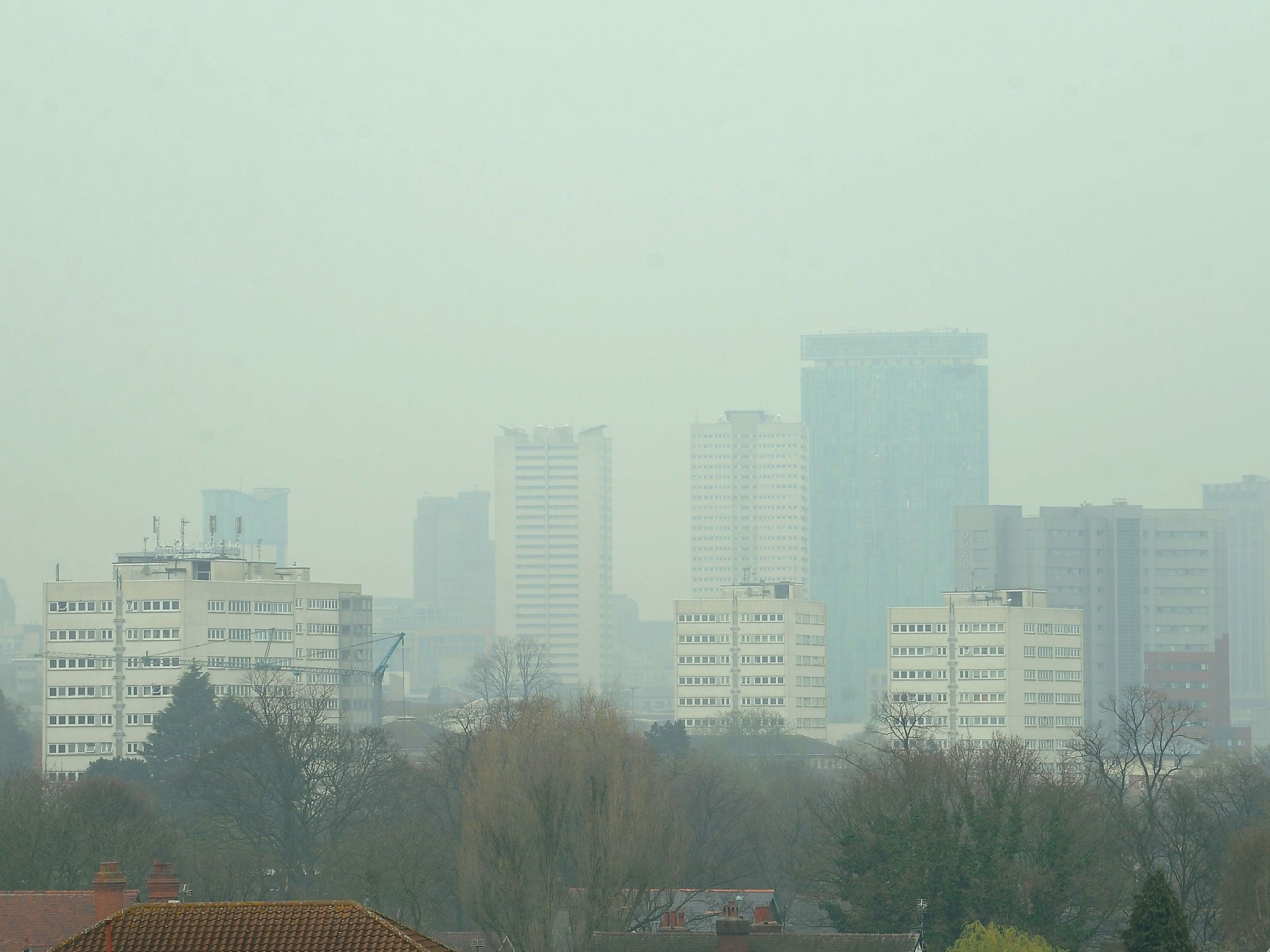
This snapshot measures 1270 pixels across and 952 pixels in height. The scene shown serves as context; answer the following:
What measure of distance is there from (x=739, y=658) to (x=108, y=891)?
13265 centimetres

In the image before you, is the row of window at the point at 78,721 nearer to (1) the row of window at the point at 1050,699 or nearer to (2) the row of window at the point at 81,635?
(2) the row of window at the point at 81,635

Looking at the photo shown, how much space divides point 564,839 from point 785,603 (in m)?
118

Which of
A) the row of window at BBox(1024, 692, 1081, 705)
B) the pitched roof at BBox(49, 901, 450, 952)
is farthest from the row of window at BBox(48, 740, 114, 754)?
the pitched roof at BBox(49, 901, 450, 952)

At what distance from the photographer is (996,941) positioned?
165ft

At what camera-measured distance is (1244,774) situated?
85500mm

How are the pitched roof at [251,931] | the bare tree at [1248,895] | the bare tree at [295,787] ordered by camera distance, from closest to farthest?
the pitched roof at [251,931] → the bare tree at [1248,895] → the bare tree at [295,787]

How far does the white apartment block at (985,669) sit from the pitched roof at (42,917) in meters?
118

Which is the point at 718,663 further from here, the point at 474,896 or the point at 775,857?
the point at 474,896

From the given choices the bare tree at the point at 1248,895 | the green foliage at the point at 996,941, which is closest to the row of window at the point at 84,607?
the bare tree at the point at 1248,895

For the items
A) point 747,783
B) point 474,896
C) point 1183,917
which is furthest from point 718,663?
point 1183,917

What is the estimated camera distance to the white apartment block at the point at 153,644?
146 meters

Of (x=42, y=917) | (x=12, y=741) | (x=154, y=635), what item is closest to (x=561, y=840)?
(x=42, y=917)

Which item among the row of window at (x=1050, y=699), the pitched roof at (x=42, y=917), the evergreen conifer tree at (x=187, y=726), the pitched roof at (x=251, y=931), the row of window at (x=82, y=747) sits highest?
the pitched roof at (x=251, y=931)

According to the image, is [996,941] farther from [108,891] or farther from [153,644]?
[153,644]
